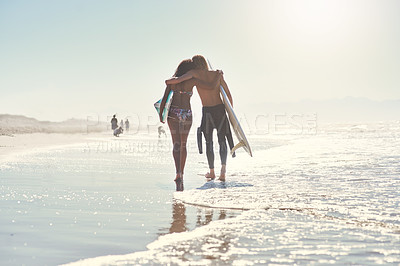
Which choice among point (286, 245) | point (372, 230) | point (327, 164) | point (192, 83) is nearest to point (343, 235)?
point (372, 230)

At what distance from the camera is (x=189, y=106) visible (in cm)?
748

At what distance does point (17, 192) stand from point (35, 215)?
1.74 m

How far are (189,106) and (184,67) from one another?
0.71 m

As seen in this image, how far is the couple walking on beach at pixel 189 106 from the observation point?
290 inches

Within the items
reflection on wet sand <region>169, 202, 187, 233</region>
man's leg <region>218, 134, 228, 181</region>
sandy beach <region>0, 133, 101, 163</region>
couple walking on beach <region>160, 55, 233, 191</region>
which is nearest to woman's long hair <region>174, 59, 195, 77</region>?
couple walking on beach <region>160, 55, 233, 191</region>

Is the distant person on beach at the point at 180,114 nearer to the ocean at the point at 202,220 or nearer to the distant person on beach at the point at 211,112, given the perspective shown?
the distant person on beach at the point at 211,112

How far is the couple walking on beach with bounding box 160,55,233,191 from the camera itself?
7375 mm

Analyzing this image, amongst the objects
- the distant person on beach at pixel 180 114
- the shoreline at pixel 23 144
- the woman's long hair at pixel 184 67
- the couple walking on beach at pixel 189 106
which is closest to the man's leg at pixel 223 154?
the couple walking on beach at pixel 189 106

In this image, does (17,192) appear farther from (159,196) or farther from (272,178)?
(272,178)

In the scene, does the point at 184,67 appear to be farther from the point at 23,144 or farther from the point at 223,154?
the point at 23,144

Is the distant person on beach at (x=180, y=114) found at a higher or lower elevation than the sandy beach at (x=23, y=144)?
higher

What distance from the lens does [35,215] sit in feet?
14.1

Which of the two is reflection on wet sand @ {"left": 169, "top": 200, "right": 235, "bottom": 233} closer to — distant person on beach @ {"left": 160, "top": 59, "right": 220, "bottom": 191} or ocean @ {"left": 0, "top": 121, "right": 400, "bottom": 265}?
ocean @ {"left": 0, "top": 121, "right": 400, "bottom": 265}

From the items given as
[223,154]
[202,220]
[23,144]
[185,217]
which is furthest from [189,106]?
[23,144]
